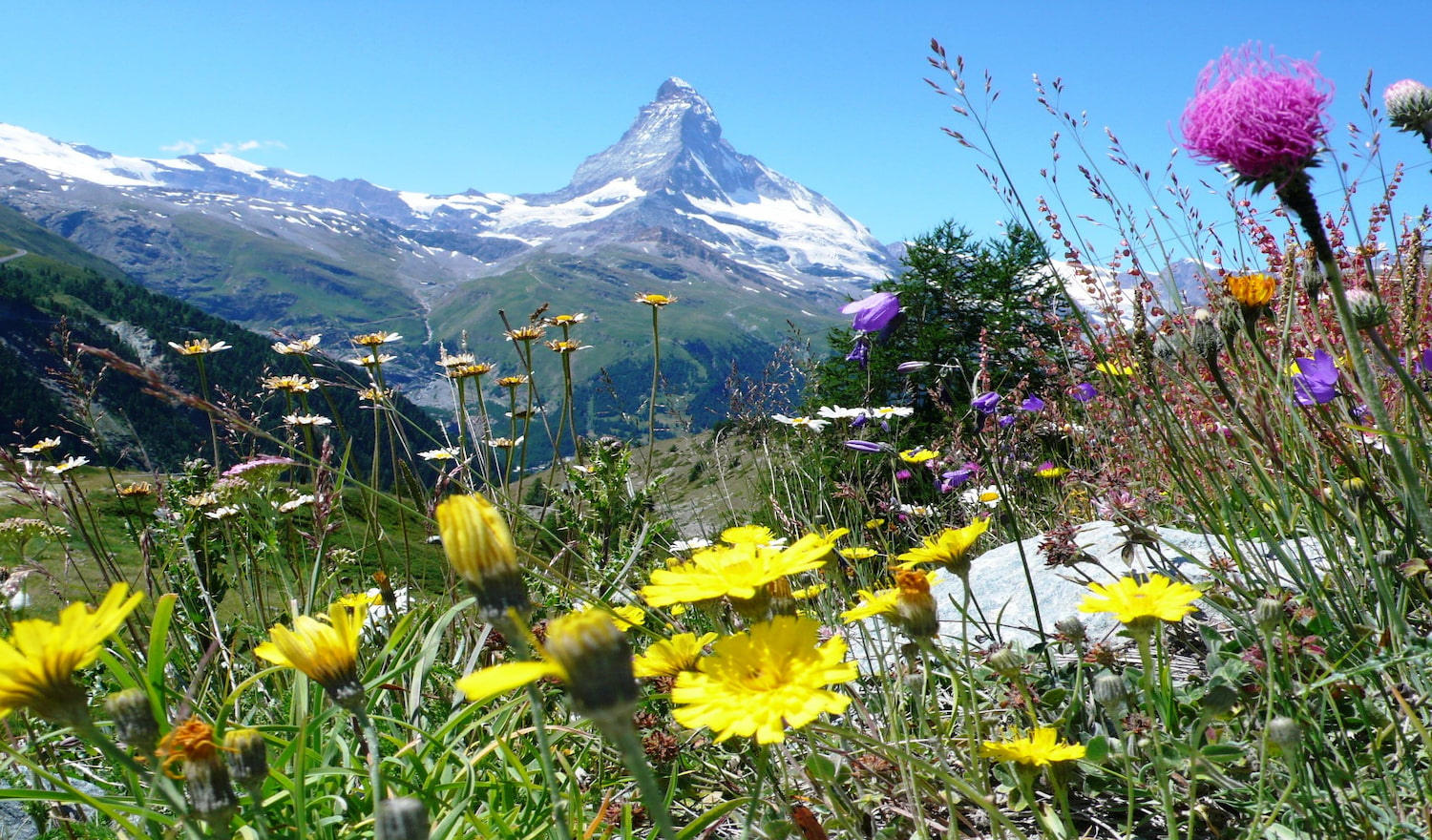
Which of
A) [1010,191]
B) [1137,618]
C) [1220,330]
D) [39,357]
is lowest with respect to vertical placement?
[39,357]

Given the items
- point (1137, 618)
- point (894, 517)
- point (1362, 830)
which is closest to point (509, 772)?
point (1137, 618)

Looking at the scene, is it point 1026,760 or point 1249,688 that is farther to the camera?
point 1249,688

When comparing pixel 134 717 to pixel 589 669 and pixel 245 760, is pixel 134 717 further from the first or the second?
pixel 589 669

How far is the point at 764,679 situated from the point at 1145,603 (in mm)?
685

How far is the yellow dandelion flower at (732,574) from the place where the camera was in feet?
3.64

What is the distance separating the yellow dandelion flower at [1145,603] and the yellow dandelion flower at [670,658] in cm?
64

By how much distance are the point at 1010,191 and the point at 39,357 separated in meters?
110

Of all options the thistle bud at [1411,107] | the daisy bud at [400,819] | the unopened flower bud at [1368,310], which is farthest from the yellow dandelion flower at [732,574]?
the thistle bud at [1411,107]

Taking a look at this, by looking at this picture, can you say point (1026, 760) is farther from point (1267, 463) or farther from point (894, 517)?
point (894, 517)

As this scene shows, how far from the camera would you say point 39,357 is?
8506 cm

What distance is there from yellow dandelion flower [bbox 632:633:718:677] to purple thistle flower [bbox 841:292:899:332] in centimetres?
254

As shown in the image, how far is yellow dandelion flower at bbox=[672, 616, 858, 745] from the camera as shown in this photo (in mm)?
916

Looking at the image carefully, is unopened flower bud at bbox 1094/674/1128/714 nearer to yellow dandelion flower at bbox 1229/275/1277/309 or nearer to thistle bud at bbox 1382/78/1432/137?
yellow dandelion flower at bbox 1229/275/1277/309

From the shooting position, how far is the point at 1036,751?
1325mm
